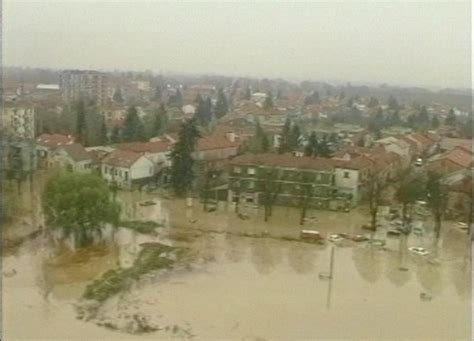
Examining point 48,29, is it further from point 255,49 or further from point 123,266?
point 123,266

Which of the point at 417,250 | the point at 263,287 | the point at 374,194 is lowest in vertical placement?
Result: the point at 263,287

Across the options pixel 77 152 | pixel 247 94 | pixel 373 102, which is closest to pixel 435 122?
pixel 373 102

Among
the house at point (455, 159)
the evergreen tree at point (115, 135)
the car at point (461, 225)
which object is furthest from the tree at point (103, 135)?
the car at point (461, 225)

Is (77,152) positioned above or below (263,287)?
above

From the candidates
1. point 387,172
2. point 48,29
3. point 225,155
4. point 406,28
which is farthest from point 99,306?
point 406,28

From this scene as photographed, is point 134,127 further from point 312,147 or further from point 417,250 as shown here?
point 417,250
